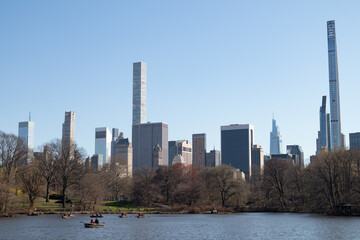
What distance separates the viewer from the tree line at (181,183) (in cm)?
8788

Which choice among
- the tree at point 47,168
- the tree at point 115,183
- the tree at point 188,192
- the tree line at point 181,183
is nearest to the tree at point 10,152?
the tree line at point 181,183

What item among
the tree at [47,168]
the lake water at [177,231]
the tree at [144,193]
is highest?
the tree at [47,168]

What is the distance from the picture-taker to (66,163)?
100 meters

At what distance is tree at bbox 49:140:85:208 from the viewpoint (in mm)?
100119

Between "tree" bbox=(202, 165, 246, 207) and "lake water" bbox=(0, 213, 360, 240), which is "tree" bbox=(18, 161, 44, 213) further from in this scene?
"tree" bbox=(202, 165, 246, 207)

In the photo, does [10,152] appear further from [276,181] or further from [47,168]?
[276,181]

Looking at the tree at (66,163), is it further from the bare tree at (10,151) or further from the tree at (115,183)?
the tree at (115,183)

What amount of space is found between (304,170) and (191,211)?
1039 inches

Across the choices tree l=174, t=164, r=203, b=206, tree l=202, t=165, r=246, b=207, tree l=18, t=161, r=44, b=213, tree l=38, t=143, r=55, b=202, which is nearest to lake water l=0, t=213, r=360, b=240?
tree l=18, t=161, r=44, b=213

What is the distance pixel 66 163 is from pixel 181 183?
99.9ft

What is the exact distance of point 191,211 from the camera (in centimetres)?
10675

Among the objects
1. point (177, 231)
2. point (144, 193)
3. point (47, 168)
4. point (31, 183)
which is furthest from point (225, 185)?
point (177, 231)

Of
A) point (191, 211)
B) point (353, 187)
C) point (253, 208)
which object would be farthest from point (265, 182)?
point (353, 187)

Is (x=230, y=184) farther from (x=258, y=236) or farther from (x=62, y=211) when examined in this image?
(x=258, y=236)
